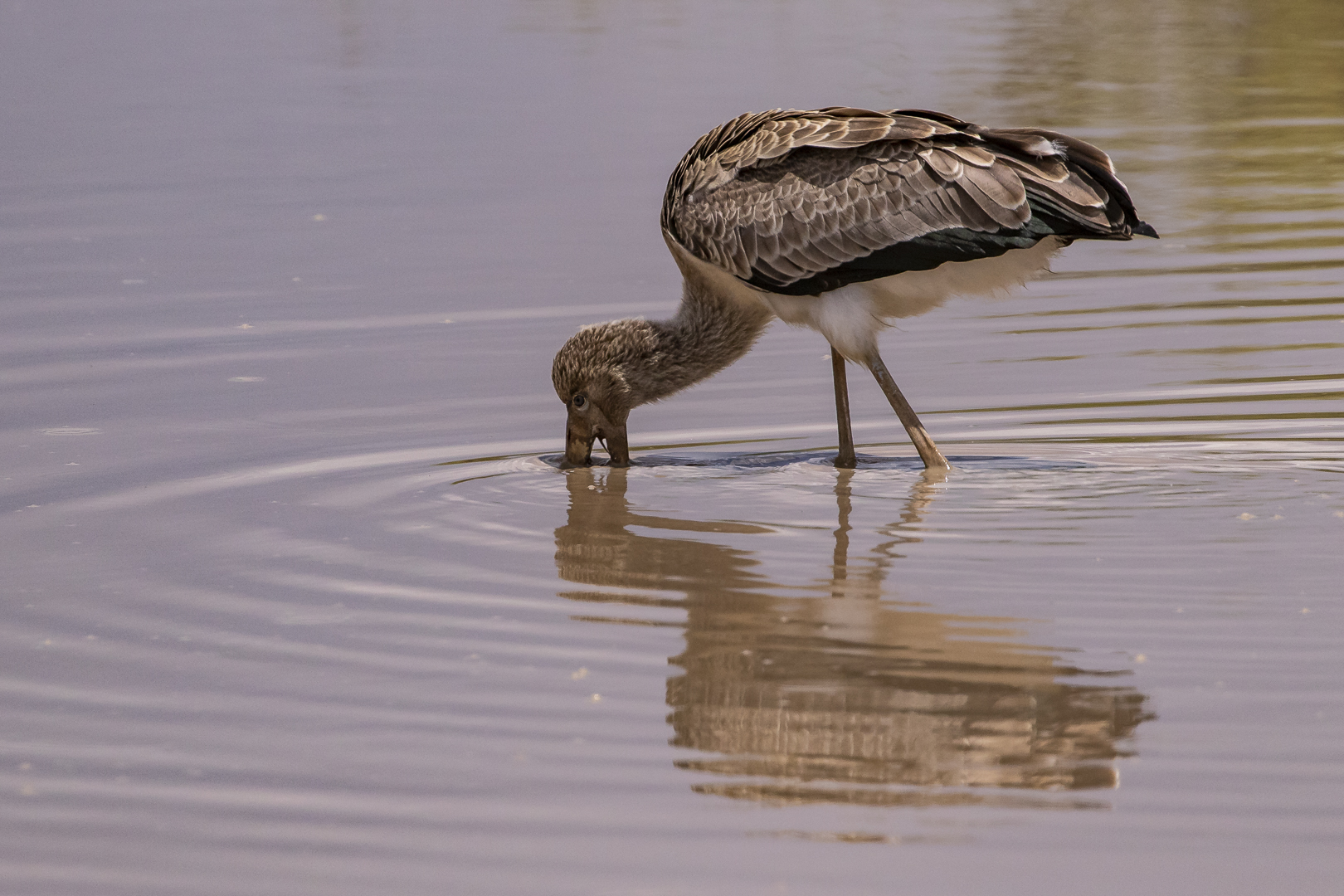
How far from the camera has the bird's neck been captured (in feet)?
28.0

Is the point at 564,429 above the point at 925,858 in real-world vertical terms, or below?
below

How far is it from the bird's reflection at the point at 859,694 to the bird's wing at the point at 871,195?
146cm

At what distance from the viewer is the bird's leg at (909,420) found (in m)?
7.76

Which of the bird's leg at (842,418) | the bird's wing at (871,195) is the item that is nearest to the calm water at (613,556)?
the bird's leg at (842,418)

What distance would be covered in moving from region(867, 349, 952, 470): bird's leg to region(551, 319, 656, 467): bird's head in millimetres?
1111

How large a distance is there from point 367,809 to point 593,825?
539 mm

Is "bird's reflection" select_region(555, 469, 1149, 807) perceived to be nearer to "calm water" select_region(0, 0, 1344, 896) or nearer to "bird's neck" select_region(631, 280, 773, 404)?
"calm water" select_region(0, 0, 1344, 896)

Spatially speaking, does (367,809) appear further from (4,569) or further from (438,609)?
(4,569)

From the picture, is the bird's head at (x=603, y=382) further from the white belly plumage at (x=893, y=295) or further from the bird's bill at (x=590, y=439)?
the white belly plumage at (x=893, y=295)

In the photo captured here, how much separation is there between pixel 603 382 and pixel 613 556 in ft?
5.97

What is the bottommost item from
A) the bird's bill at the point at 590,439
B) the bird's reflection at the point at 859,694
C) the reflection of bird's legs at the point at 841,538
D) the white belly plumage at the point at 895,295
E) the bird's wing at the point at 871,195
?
the bird's bill at the point at 590,439

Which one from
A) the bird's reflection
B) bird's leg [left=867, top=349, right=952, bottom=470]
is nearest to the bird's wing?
bird's leg [left=867, top=349, right=952, bottom=470]

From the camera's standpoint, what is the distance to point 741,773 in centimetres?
464

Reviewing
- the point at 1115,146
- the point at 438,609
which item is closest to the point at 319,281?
the point at 438,609
